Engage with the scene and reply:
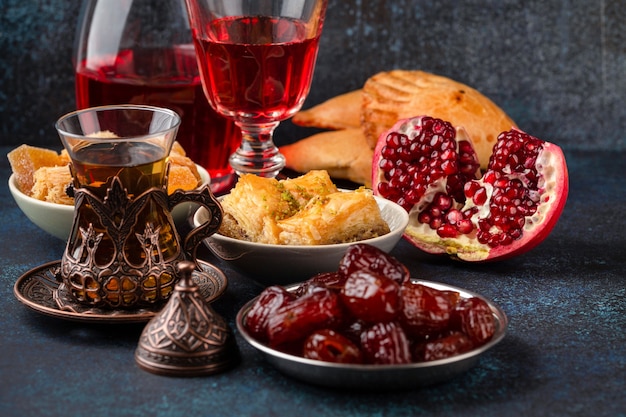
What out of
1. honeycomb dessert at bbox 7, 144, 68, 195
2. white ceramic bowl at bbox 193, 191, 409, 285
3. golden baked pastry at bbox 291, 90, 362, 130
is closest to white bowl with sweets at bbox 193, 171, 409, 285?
white ceramic bowl at bbox 193, 191, 409, 285

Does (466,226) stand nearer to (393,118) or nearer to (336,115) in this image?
(393,118)

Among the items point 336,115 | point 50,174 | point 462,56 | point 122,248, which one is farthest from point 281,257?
point 462,56

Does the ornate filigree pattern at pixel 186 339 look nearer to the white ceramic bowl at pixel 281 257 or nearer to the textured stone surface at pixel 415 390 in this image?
the textured stone surface at pixel 415 390

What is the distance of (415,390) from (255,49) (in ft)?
2.58

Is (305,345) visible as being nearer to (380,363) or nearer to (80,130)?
→ (380,363)

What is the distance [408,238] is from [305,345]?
0.54 meters

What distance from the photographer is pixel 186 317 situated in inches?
45.8

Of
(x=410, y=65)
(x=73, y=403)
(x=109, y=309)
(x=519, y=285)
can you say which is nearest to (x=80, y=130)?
(x=109, y=309)

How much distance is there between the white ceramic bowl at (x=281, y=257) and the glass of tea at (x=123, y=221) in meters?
0.08

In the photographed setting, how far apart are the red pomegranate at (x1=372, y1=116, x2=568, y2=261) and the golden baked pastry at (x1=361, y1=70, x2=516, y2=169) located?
31 centimetres

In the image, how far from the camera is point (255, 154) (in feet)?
6.02

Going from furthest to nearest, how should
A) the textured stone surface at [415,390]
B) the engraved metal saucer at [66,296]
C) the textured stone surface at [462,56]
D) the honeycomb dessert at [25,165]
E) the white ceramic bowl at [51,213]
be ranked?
1. the textured stone surface at [462,56]
2. the honeycomb dessert at [25,165]
3. the white ceramic bowl at [51,213]
4. the engraved metal saucer at [66,296]
5. the textured stone surface at [415,390]

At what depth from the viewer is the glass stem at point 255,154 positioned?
183 centimetres

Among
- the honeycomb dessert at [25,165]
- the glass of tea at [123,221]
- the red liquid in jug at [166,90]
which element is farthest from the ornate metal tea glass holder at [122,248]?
the red liquid in jug at [166,90]
